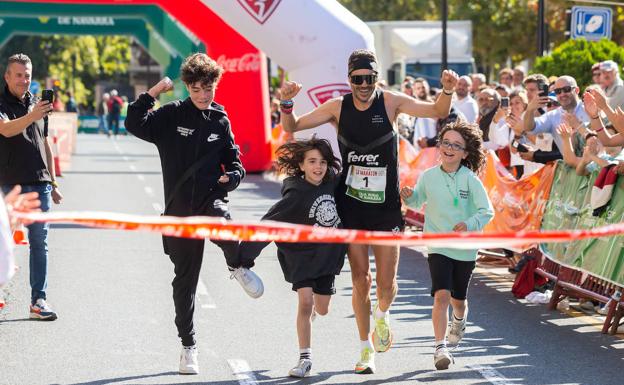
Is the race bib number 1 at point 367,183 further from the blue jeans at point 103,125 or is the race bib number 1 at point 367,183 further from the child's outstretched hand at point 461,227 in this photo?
the blue jeans at point 103,125

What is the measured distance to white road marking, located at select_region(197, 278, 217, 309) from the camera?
9.65m

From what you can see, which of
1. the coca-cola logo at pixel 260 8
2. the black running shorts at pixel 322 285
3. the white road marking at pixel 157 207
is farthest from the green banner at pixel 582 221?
the white road marking at pixel 157 207

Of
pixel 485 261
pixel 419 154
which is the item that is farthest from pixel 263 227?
pixel 419 154

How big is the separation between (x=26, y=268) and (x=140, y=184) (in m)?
Answer: 11.4

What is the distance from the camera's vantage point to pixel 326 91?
11484 millimetres

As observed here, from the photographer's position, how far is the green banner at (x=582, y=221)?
8.76 meters

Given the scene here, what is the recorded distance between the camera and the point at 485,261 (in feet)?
41.8

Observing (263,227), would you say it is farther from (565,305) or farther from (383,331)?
(565,305)

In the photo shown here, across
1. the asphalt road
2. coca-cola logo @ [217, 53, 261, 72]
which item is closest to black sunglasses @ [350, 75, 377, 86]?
the asphalt road

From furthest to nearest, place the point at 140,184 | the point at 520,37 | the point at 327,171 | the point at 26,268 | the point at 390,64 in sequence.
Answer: the point at 520,37, the point at 390,64, the point at 140,184, the point at 26,268, the point at 327,171

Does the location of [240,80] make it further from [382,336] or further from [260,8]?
[382,336]

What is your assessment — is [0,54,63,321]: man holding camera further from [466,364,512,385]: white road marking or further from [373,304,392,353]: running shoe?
[466,364,512,385]: white road marking

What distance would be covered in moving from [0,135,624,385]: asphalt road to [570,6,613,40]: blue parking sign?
303 inches

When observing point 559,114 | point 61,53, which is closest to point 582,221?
point 559,114
